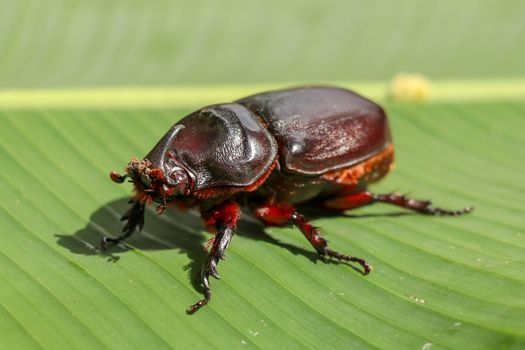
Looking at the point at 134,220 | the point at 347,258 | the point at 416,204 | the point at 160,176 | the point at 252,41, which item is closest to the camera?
the point at 160,176

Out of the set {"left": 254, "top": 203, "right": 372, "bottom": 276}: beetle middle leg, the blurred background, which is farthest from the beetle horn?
the blurred background

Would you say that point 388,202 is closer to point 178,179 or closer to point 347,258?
point 347,258

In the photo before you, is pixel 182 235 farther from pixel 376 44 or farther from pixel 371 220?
pixel 376 44

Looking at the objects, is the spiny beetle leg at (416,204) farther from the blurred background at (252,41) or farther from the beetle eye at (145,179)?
the blurred background at (252,41)

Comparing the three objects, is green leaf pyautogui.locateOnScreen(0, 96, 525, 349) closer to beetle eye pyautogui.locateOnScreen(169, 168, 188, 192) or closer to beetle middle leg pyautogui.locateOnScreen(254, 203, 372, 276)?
beetle middle leg pyautogui.locateOnScreen(254, 203, 372, 276)

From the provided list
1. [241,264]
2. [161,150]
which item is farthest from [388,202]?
[161,150]

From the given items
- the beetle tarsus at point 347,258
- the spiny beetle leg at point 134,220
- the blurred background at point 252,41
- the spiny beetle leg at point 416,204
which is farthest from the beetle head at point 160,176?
the blurred background at point 252,41

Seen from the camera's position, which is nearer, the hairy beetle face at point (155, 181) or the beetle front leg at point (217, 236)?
the beetle front leg at point (217, 236)
